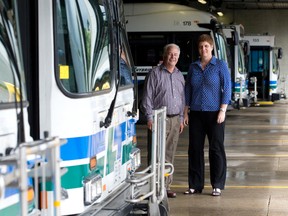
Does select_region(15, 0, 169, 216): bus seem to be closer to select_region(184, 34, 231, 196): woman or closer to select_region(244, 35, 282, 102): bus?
select_region(184, 34, 231, 196): woman

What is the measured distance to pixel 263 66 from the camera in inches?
1157

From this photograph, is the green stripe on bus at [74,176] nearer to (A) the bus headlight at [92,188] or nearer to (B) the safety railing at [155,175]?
(A) the bus headlight at [92,188]

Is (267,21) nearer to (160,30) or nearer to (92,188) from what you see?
(160,30)

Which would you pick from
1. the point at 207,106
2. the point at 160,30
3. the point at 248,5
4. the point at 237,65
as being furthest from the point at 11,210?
the point at 248,5

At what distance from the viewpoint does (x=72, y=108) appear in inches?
191

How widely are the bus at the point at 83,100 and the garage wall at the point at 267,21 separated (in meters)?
32.0

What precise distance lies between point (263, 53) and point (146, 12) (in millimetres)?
12186

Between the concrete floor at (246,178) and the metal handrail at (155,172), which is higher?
the metal handrail at (155,172)

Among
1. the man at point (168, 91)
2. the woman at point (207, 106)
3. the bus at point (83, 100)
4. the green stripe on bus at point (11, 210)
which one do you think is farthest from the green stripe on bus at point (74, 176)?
the woman at point (207, 106)

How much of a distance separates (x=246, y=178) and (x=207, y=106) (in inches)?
94.5

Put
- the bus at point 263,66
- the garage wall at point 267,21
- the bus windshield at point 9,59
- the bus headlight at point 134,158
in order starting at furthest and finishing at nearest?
1. the garage wall at point 267,21
2. the bus at point 263,66
3. the bus headlight at point 134,158
4. the bus windshield at point 9,59

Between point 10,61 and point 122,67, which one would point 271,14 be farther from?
point 10,61

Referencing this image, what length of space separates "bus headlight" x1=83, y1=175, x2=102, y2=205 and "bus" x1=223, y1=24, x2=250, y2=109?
17.4 m

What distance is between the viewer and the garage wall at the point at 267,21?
37.2 metres
